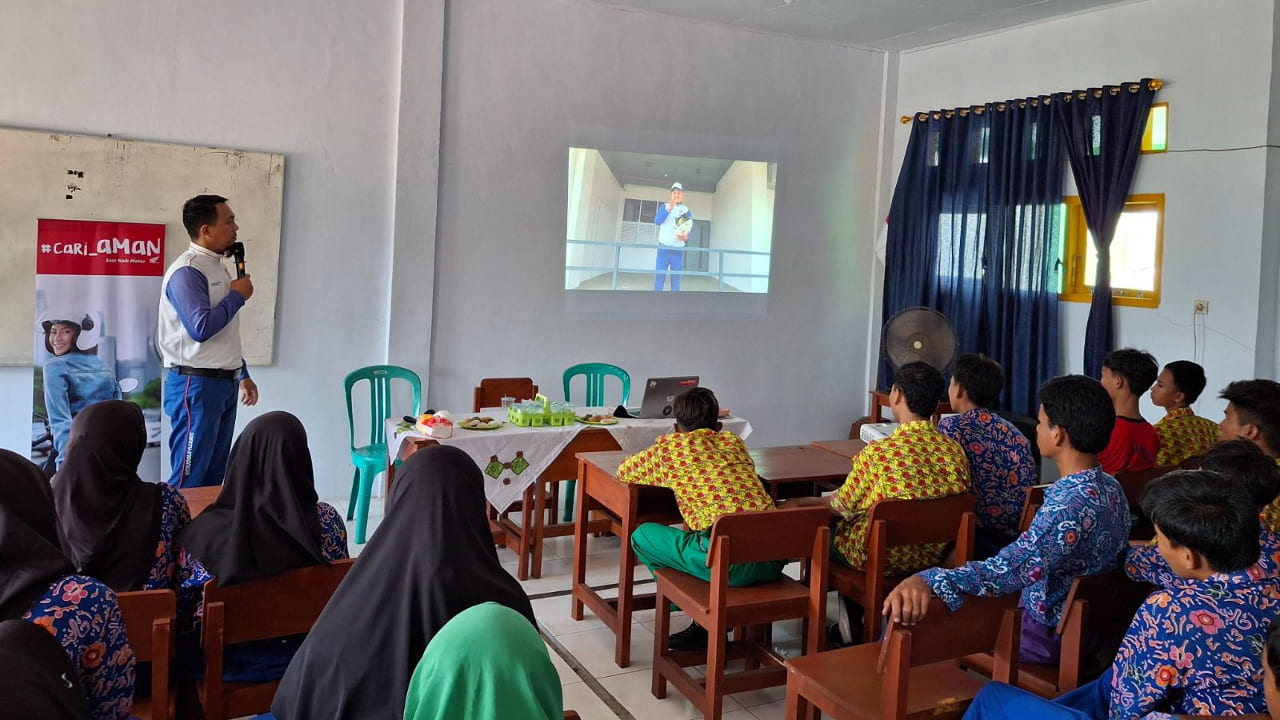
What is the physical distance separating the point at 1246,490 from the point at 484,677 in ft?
6.11

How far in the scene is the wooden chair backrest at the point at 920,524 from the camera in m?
2.96

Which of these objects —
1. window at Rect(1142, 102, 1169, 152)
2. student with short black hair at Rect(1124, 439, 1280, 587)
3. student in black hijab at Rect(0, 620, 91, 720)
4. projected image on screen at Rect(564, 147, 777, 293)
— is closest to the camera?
student in black hijab at Rect(0, 620, 91, 720)

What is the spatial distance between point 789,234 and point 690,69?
136cm

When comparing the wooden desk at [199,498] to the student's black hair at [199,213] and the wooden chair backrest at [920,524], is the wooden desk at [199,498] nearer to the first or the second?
the student's black hair at [199,213]

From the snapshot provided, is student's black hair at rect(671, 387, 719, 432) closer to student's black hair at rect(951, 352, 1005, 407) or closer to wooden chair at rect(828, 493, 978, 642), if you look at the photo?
wooden chair at rect(828, 493, 978, 642)

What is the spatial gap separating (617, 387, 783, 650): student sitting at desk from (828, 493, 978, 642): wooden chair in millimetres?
336

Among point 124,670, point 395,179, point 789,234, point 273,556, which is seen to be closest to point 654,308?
point 789,234

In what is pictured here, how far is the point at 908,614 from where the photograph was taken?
204cm

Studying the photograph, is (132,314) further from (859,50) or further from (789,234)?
(859,50)

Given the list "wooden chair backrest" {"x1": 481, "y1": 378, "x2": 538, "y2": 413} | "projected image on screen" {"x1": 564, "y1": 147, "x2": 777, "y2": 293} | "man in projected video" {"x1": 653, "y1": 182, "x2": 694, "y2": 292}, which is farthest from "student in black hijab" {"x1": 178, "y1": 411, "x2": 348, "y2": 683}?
"man in projected video" {"x1": 653, "y1": 182, "x2": 694, "y2": 292}

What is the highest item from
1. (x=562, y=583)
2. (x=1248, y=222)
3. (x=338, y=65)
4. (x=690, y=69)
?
(x=690, y=69)

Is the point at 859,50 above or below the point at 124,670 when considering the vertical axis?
above

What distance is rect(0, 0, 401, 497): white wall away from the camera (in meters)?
4.53

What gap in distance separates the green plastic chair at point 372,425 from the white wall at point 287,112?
32cm
